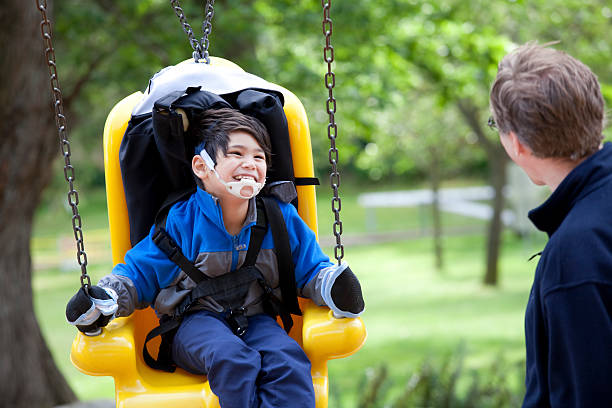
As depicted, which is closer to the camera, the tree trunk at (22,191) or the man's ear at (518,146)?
the man's ear at (518,146)

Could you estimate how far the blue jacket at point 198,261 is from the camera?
8.27ft

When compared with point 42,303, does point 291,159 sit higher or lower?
higher

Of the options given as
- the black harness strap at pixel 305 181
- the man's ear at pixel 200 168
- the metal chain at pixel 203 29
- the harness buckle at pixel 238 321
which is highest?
the metal chain at pixel 203 29

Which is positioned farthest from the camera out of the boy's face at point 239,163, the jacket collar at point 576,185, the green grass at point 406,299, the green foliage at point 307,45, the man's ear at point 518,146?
the green grass at point 406,299

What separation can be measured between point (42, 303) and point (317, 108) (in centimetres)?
1076

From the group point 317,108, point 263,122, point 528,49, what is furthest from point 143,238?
point 317,108

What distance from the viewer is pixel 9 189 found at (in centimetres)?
516

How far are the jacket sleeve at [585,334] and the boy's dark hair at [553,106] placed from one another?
0.37m

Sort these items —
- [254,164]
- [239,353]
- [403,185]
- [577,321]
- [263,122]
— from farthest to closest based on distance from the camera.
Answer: [403,185] → [263,122] → [254,164] → [239,353] → [577,321]

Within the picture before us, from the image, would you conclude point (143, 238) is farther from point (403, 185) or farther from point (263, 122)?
point (403, 185)

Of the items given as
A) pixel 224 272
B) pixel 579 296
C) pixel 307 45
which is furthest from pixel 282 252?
pixel 307 45

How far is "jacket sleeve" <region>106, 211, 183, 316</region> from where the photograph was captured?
2.47 m

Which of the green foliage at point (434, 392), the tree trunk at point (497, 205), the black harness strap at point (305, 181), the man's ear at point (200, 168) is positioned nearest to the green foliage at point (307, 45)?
the green foliage at point (434, 392)

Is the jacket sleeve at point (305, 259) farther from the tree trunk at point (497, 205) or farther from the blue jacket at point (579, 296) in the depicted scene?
the tree trunk at point (497, 205)
